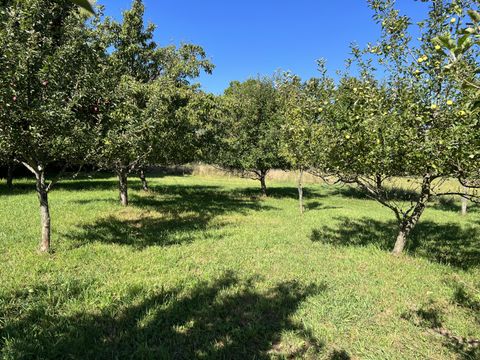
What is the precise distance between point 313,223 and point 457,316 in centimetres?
867

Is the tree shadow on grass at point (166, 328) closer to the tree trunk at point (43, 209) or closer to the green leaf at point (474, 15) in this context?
the tree trunk at point (43, 209)

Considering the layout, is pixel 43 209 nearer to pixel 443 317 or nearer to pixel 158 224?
pixel 158 224

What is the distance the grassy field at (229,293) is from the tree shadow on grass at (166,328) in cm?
2

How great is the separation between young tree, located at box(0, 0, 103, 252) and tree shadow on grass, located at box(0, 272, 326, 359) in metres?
3.23

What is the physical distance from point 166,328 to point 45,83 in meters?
5.75

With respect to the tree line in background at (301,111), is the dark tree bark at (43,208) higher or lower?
lower

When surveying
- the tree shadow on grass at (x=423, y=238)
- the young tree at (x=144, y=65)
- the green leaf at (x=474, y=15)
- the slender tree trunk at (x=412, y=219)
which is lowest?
the tree shadow on grass at (x=423, y=238)

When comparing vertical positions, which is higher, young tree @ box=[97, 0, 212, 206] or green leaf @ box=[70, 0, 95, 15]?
young tree @ box=[97, 0, 212, 206]

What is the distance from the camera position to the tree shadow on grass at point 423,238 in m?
10.3

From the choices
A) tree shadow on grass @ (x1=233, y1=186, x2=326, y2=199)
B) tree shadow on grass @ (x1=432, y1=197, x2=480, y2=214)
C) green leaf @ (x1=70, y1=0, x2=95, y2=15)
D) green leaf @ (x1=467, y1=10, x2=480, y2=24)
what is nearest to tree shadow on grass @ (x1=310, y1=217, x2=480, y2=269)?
tree shadow on grass @ (x1=432, y1=197, x2=480, y2=214)

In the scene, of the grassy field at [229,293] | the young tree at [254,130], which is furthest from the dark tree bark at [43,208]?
the young tree at [254,130]

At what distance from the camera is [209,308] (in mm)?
6133

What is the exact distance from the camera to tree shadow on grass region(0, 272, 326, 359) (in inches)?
189

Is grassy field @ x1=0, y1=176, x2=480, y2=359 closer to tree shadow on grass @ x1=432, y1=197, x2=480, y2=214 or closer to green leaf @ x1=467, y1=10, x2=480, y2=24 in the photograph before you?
green leaf @ x1=467, y1=10, x2=480, y2=24
